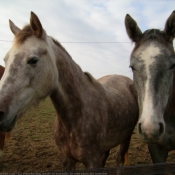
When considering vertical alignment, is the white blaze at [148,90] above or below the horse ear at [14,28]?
below

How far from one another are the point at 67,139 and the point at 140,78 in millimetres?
1345

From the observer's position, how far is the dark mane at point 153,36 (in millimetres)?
2820

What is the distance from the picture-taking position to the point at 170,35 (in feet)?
9.66

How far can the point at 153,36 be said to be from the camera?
285 centimetres

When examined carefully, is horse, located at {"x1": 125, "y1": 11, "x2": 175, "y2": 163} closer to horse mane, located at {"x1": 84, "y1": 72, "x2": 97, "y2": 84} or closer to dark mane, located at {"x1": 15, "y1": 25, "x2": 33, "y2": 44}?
horse mane, located at {"x1": 84, "y1": 72, "x2": 97, "y2": 84}

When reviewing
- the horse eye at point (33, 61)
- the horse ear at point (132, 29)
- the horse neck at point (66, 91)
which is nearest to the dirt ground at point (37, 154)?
the horse neck at point (66, 91)

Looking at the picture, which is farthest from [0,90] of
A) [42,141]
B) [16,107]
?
[42,141]

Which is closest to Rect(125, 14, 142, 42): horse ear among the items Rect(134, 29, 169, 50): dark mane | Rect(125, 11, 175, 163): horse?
Rect(125, 11, 175, 163): horse

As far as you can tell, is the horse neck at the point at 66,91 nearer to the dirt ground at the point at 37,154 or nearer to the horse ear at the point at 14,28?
the horse ear at the point at 14,28

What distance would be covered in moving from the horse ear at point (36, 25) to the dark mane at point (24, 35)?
0.21 ft

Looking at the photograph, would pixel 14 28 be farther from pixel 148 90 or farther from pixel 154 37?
pixel 148 90

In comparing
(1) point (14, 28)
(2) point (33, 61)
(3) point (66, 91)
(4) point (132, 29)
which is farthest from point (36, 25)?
(4) point (132, 29)

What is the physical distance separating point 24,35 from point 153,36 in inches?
67.1

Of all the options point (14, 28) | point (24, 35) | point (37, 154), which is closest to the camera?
point (24, 35)
